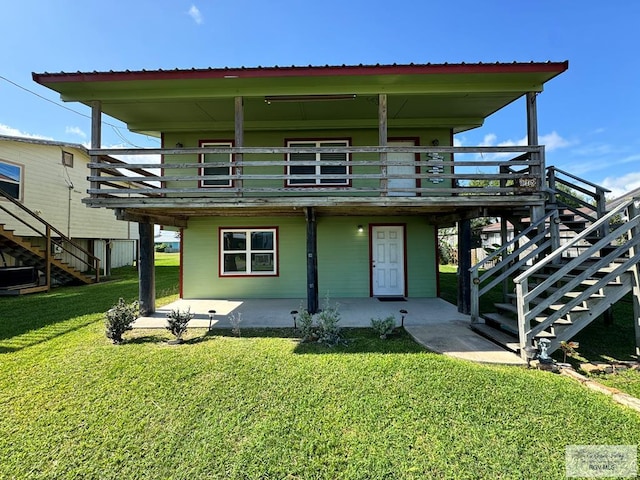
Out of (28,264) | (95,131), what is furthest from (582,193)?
(28,264)

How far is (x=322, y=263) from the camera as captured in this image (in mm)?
9188

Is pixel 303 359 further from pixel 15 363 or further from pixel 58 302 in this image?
pixel 58 302

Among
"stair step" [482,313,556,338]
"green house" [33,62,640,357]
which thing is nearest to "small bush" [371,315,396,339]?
"green house" [33,62,640,357]

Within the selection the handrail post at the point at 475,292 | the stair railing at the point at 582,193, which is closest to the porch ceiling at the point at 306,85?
the stair railing at the point at 582,193

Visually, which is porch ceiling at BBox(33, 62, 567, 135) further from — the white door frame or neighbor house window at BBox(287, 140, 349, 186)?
the white door frame

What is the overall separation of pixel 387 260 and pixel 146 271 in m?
6.85

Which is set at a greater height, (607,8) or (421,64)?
(607,8)

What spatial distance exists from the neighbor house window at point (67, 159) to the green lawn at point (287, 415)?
41.5ft

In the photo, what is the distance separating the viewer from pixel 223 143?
9.11 meters

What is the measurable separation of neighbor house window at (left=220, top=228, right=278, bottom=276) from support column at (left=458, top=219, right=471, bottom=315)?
537 centimetres

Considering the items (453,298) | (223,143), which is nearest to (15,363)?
(223,143)

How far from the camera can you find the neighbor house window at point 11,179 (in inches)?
442

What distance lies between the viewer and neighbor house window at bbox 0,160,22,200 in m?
11.2

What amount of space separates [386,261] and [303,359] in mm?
5482
